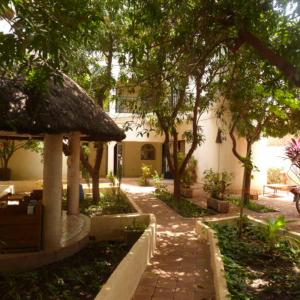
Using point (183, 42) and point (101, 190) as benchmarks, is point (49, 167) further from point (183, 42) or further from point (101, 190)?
point (101, 190)

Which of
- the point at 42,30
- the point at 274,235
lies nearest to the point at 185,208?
the point at 274,235

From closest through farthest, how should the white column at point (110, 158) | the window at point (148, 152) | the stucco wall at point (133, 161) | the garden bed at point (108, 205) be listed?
the garden bed at point (108, 205) < the white column at point (110, 158) < the stucco wall at point (133, 161) < the window at point (148, 152)

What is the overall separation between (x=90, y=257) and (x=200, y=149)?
41.6ft

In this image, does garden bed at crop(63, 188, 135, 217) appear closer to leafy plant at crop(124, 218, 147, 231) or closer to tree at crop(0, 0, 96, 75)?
leafy plant at crop(124, 218, 147, 231)

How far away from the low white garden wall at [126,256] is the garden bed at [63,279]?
54 centimetres

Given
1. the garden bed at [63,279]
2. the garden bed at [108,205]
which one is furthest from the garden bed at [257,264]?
the garden bed at [108,205]

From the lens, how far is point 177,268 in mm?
6410

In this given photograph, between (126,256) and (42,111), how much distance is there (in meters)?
2.42

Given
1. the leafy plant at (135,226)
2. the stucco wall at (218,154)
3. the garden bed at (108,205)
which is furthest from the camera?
the stucco wall at (218,154)

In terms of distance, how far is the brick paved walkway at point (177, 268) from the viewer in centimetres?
524

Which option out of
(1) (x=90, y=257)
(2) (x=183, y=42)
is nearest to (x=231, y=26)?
(2) (x=183, y=42)

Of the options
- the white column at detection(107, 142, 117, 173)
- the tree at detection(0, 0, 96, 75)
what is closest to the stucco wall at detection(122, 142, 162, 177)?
the white column at detection(107, 142, 117, 173)

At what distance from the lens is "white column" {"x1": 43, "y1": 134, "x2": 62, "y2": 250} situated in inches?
247

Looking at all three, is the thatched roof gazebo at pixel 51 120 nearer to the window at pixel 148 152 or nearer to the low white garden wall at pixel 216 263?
the low white garden wall at pixel 216 263
